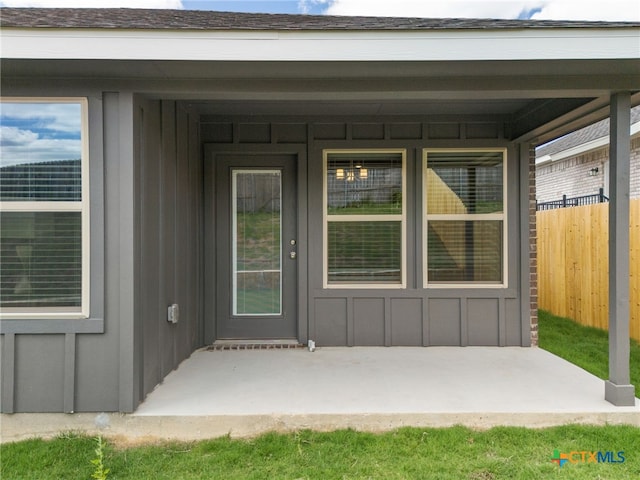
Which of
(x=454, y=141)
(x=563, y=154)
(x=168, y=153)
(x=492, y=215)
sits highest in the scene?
(x=563, y=154)

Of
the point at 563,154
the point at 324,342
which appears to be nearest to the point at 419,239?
the point at 324,342

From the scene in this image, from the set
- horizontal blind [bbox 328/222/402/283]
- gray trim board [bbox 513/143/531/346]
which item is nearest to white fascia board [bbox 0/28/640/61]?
gray trim board [bbox 513/143/531/346]

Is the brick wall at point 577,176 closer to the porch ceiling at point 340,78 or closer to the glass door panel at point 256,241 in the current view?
the porch ceiling at point 340,78

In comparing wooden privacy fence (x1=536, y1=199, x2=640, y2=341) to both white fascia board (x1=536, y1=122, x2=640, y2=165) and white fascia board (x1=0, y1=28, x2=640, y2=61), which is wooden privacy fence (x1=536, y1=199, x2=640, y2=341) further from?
white fascia board (x1=0, y1=28, x2=640, y2=61)

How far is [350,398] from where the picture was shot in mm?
2885

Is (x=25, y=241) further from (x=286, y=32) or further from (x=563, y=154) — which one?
(x=563, y=154)

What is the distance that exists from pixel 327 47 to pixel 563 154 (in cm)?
823

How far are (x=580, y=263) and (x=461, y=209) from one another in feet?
8.38

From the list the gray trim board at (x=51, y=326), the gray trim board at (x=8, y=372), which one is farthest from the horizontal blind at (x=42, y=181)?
the gray trim board at (x=8, y=372)

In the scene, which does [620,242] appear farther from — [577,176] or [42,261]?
[577,176]

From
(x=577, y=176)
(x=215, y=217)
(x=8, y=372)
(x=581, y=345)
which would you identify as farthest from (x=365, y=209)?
(x=577, y=176)

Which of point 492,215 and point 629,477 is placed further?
point 492,215

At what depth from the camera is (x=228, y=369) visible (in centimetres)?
351

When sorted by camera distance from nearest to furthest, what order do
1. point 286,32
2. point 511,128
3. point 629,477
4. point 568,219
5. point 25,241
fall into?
point 629,477 → point 286,32 → point 25,241 → point 511,128 → point 568,219
